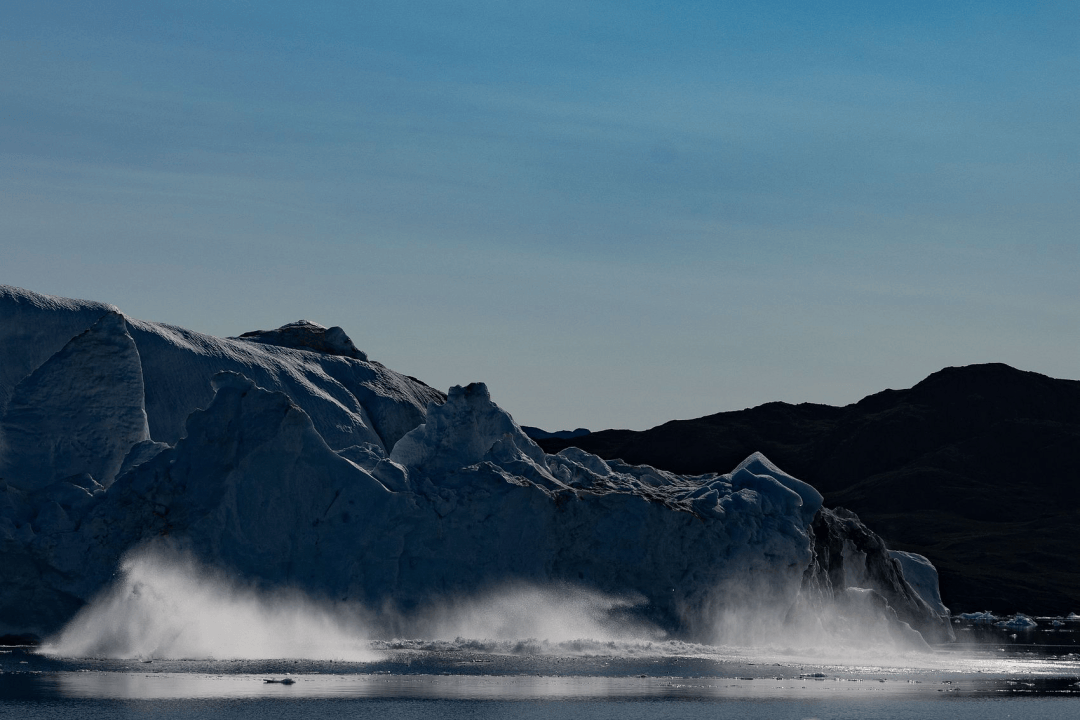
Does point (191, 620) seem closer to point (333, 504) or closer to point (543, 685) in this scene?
point (333, 504)

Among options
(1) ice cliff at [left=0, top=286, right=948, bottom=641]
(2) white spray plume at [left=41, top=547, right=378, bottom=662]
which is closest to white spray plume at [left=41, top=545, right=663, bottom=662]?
(2) white spray plume at [left=41, top=547, right=378, bottom=662]

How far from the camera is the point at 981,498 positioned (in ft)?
625

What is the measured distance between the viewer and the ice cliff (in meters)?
47.6

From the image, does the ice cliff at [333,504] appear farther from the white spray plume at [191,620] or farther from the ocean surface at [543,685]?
the ocean surface at [543,685]

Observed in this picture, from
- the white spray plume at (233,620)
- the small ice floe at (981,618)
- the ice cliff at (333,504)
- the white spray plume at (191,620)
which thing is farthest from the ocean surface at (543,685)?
the small ice floe at (981,618)

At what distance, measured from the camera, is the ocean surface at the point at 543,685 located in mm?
36188

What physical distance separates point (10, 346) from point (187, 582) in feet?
56.4

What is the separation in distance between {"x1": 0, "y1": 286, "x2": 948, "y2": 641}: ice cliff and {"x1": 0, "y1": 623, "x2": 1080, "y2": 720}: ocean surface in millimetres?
2436

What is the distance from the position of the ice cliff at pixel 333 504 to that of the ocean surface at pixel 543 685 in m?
2.44

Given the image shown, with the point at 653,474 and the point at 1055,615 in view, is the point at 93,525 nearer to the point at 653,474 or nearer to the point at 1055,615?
the point at 653,474

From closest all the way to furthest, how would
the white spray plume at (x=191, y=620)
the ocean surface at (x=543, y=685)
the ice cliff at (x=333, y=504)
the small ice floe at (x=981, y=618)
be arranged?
the ocean surface at (x=543, y=685), the white spray plume at (x=191, y=620), the ice cliff at (x=333, y=504), the small ice floe at (x=981, y=618)

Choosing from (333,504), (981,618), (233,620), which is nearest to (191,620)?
(233,620)

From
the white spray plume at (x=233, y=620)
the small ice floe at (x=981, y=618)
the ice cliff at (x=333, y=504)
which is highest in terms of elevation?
the ice cliff at (x=333, y=504)

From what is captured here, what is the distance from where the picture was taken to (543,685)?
138 ft
